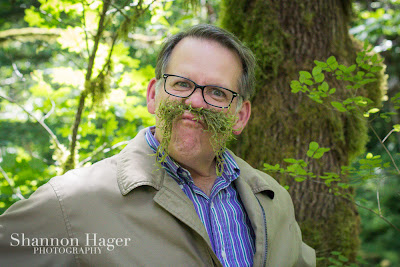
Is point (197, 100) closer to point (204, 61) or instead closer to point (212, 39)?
point (204, 61)

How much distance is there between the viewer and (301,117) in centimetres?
268

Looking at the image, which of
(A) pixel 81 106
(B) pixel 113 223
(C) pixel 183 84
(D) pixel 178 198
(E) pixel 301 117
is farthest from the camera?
(E) pixel 301 117

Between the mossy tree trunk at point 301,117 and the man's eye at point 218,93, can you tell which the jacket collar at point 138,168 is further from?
the mossy tree trunk at point 301,117

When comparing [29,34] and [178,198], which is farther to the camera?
[29,34]

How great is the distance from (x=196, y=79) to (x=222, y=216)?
73cm


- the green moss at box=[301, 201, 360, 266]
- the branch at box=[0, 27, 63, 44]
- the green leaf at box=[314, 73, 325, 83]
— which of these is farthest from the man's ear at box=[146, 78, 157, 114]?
the branch at box=[0, 27, 63, 44]

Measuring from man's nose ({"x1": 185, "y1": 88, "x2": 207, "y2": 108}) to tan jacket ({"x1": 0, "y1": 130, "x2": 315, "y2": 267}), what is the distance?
33 centimetres

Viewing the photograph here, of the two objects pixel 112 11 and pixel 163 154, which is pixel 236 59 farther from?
pixel 112 11

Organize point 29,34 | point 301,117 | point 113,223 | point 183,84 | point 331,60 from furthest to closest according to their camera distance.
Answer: point 29,34 → point 301,117 → point 331,60 → point 183,84 → point 113,223

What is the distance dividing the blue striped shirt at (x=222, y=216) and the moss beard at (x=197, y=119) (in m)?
0.12

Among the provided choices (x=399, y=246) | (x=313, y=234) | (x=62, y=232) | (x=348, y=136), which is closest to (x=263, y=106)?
(x=348, y=136)

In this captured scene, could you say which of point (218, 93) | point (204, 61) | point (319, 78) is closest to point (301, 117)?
point (319, 78)

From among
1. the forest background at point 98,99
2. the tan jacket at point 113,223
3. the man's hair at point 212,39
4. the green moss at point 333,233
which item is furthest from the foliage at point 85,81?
the green moss at point 333,233

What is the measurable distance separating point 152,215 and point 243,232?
56 centimetres
